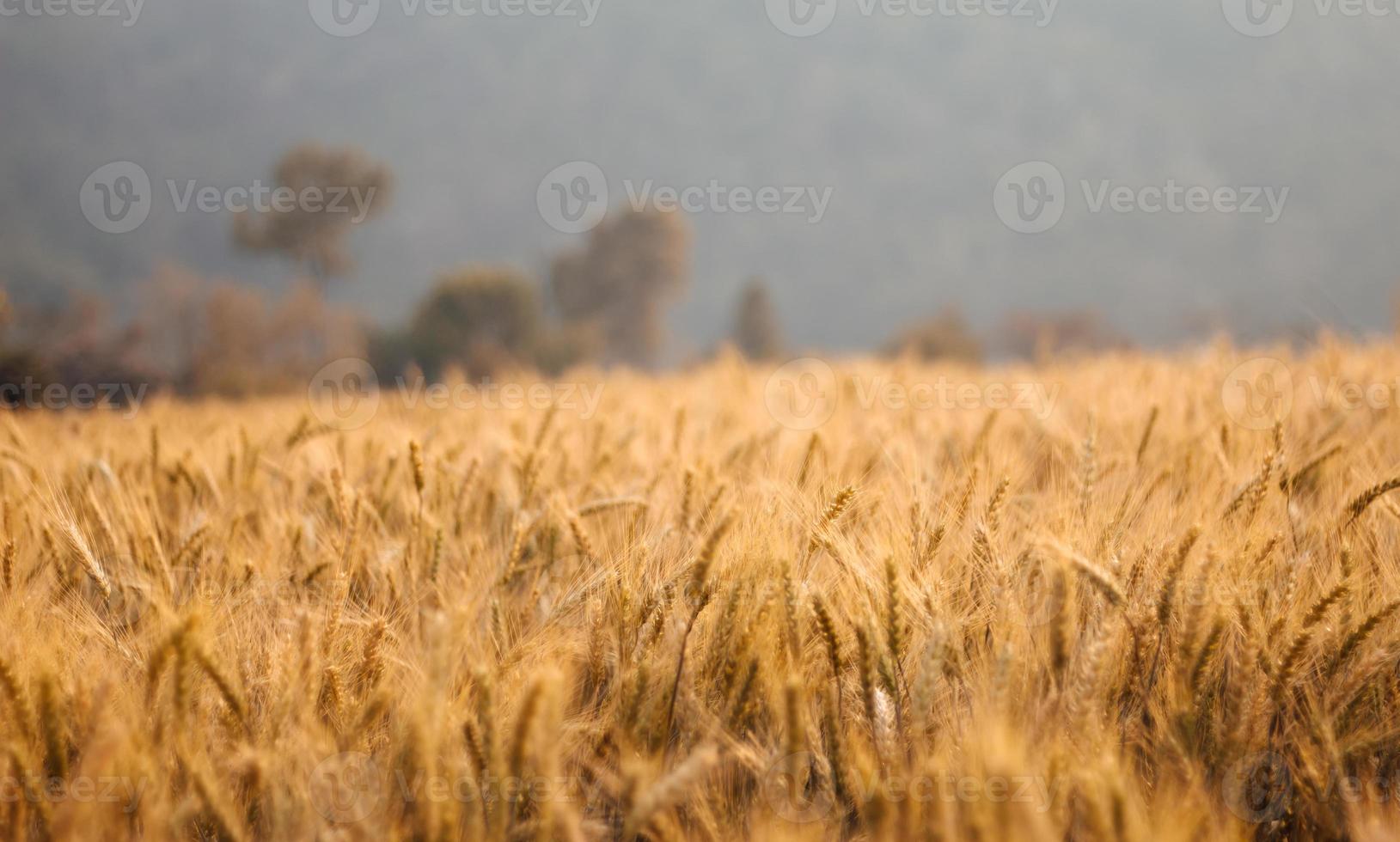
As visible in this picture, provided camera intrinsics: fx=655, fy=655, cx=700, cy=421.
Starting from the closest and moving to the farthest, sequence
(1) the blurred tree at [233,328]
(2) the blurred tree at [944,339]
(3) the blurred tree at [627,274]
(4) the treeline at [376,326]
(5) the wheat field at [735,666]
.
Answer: (5) the wheat field at [735,666] < (4) the treeline at [376,326] < (1) the blurred tree at [233,328] < (2) the blurred tree at [944,339] < (3) the blurred tree at [627,274]

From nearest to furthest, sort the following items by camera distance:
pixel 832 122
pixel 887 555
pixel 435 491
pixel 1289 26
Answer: pixel 887 555 < pixel 435 491 < pixel 1289 26 < pixel 832 122

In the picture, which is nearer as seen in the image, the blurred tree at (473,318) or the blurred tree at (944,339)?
the blurred tree at (944,339)

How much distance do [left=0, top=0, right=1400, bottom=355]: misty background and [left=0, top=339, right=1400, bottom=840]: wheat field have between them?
39.7 metres

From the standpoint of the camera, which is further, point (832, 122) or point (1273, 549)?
point (832, 122)

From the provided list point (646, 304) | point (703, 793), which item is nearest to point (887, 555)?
point (703, 793)

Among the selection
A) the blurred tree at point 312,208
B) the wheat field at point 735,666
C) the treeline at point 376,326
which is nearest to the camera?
the wheat field at point 735,666

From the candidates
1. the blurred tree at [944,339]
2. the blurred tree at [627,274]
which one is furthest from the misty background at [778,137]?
the blurred tree at [944,339]

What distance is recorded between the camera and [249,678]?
3.13ft

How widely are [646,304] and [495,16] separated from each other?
589ft

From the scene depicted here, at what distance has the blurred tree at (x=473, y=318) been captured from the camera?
21.5m

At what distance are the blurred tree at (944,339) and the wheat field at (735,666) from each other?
16.5m

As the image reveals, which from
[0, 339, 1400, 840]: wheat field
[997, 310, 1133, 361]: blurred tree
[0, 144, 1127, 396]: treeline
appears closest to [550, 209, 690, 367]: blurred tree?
[0, 144, 1127, 396]: treeline

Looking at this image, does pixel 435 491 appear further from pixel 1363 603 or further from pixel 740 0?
pixel 740 0

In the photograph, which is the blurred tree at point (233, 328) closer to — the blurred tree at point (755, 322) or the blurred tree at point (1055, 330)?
the blurred tree at point (755, 322)
